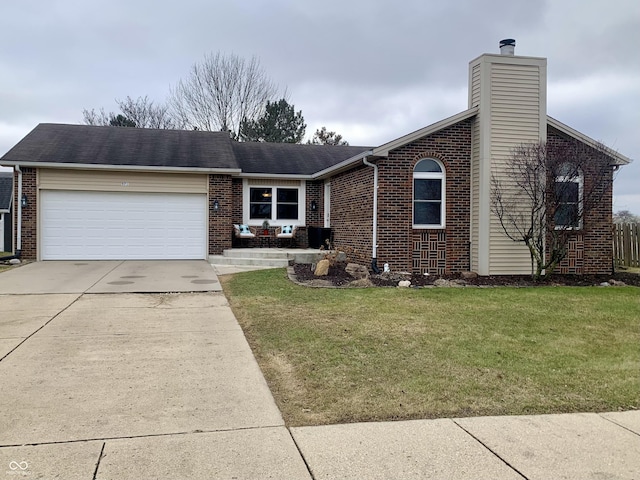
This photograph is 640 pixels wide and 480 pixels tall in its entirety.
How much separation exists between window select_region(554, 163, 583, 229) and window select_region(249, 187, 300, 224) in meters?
9.04

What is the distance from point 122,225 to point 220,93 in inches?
770

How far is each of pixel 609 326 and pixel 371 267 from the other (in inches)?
230

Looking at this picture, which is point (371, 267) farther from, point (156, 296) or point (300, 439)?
point (300, 439)

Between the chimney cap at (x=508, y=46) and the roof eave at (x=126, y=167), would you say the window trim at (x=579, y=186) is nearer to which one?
the chimney cap at (x=508, y=46)

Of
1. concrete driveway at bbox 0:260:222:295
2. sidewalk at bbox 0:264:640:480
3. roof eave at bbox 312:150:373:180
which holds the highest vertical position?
roof eave at bbox 312:150:373:180

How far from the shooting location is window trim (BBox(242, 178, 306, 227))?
17.0 m

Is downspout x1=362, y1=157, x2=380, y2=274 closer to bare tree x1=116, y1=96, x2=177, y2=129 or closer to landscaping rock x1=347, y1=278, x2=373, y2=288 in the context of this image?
landscaping rock x1=347, y1=278, x2=373, y2=288

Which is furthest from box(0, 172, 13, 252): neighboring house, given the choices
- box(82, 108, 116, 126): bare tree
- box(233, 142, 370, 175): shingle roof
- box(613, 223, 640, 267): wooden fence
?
box(613, 223, 640, 267): wooden fence

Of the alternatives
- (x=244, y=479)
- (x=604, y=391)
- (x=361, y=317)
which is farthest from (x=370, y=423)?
(x=361, y=317)

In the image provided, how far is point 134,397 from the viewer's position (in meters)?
4.04

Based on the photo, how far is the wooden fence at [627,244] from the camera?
15.4 metres

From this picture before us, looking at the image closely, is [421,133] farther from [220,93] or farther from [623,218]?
[220,93]

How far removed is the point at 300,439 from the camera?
10.9 feet

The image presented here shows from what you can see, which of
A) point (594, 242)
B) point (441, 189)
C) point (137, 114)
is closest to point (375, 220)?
point (441, 189)
